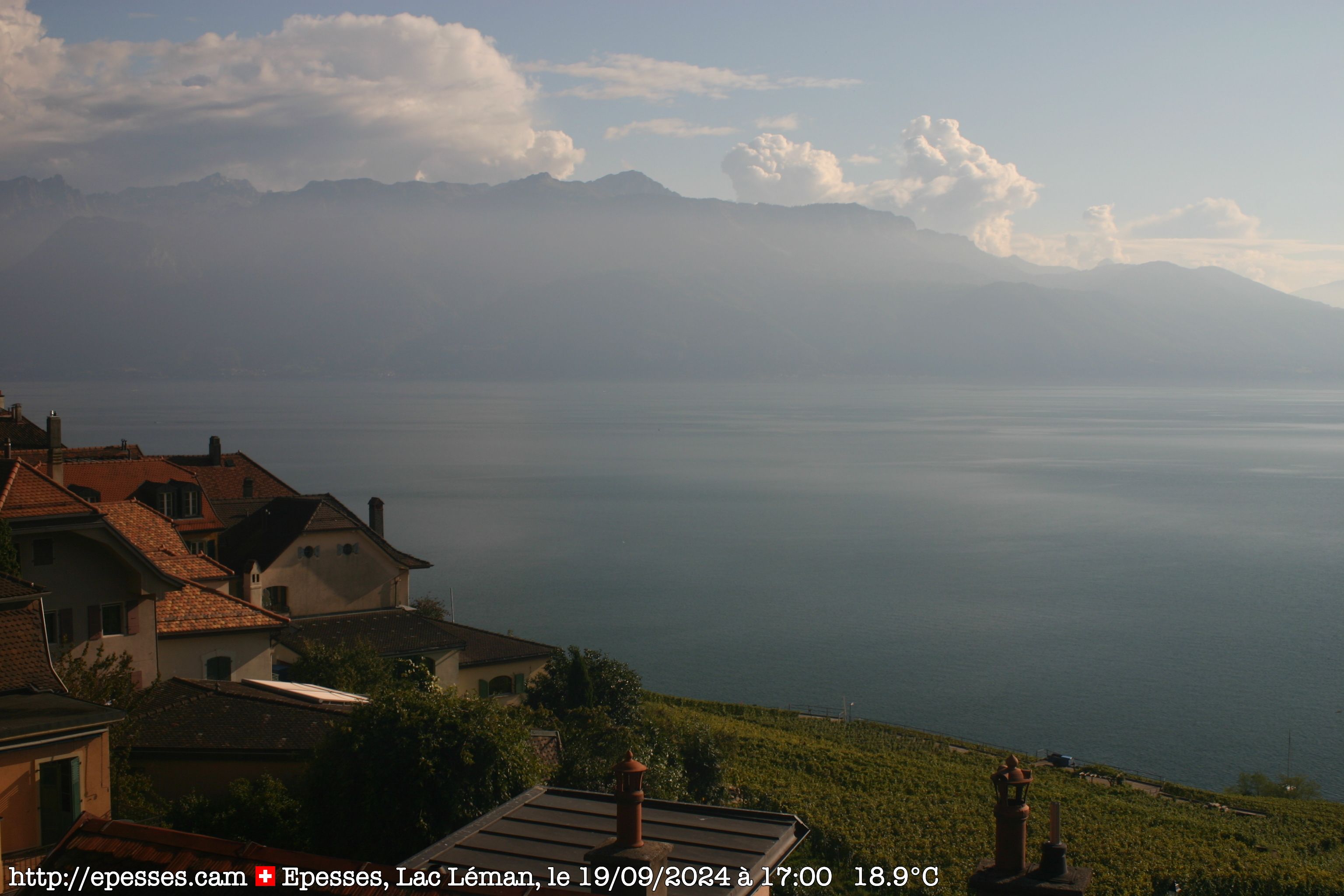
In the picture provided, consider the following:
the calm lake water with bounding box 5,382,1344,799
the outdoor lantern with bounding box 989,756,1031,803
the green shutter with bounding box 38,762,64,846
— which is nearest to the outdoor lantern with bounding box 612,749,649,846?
the outdoor lantern with bounding box 989,756,1031,803

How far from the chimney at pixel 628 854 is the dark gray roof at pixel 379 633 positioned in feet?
74.1

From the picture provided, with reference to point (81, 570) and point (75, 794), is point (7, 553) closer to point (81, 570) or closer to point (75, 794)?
point (81, 570)

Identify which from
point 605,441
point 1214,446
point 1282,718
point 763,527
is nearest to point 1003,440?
point 1214,446

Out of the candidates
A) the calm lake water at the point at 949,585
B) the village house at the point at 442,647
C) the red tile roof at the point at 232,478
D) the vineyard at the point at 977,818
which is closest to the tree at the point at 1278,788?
the calm lake water at the point at 949,585

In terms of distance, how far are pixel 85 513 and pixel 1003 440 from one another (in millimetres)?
194677

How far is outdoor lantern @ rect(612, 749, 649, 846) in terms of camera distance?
8.26 m

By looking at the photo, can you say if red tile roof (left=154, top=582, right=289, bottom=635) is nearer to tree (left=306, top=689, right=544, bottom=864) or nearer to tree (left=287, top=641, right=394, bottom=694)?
tree (left=287, top=641, right=394, bottom=694)

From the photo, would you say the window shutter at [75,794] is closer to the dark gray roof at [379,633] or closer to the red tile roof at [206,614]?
the red tile roof at [206,614]

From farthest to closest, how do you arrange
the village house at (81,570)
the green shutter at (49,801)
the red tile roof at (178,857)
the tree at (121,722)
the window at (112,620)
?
the window at (112,620) → the village house at (81,570) → the tree at (121,722) → the green shutter at (49,801) → the red tile roof at (178,857)

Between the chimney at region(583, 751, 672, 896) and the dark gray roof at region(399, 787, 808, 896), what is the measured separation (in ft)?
0.92

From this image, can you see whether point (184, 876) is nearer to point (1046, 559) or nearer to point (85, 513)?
point (85, 513)

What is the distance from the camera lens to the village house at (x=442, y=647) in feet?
101

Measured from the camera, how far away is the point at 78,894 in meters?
7.34

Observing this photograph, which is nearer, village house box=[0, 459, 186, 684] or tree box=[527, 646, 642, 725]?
village house box=[0, 459, 186, 684]
